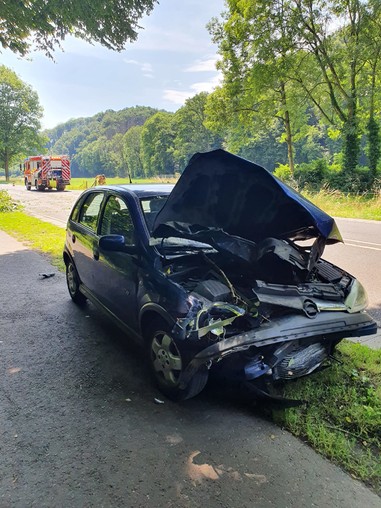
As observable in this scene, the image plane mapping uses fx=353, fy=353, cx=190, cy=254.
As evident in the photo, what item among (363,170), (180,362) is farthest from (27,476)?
(363,170)

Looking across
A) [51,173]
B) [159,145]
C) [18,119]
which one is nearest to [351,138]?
[51,173]

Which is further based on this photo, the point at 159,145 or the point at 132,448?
the point at 159,145

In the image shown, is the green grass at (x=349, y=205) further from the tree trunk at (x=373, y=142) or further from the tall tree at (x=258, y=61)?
the tall tree at (x=258, y=61)

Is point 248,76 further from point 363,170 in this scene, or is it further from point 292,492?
point 292,492

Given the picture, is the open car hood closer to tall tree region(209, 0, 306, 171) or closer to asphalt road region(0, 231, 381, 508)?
asphalt road region(0, 231, 381, 508)

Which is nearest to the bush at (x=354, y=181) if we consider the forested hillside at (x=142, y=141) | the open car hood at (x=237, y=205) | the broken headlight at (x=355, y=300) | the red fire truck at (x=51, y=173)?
the broken headlight at (x=355, y=300)

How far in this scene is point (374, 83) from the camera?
20250 mm

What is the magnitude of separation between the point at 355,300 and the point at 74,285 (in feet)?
12.8

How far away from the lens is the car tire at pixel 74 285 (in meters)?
5.23

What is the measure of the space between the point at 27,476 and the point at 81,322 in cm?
255

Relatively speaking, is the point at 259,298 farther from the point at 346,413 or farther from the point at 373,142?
the point at 373,142

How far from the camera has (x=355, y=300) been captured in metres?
3.10

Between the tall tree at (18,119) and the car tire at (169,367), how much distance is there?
58673 millimetres

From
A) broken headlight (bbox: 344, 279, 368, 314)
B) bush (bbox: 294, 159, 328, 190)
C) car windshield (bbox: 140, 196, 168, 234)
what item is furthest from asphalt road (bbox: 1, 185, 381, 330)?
bush (bbox: 294, 159, 328, 190)
